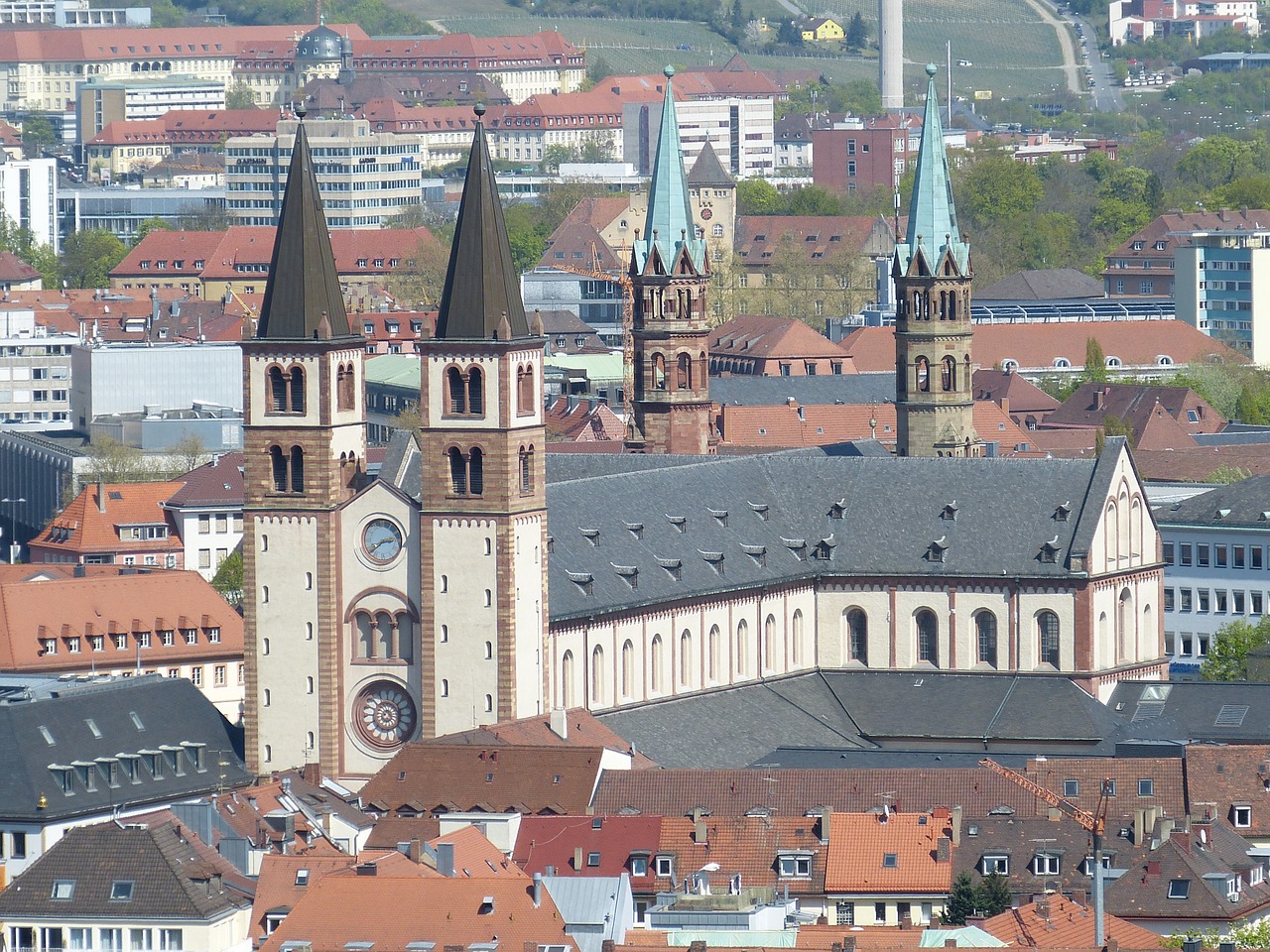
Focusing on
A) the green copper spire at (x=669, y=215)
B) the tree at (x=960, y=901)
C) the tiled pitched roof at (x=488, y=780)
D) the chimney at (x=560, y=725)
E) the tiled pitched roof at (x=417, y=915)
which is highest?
the green copper spire at (x=669, y=215)

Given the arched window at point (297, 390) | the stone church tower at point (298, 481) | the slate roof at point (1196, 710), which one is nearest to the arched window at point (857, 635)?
the slate roof at point (1196, 710)

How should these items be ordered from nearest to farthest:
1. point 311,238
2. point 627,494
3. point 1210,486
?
1. point 311,238
2. point 627,494
3. point 1210,486

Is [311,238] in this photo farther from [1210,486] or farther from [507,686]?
[1210,486]

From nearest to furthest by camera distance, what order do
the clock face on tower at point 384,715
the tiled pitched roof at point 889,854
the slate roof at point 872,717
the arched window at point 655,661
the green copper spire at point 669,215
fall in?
the tiled pitched roof at point 889,854 → the clock face on tower at point 384,715 → the slate roof at point 872,717 → the arched window at point 655,661 → the green copper spire at point 669,215

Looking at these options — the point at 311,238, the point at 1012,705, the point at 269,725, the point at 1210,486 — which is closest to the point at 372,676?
the point at 269,725

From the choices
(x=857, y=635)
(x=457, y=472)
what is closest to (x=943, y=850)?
(x=457, y=472)

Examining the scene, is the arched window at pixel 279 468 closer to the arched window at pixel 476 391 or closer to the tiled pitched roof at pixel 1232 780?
the arched window at pixel 476 391
